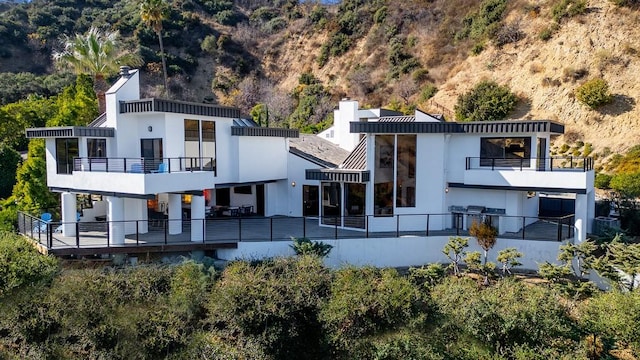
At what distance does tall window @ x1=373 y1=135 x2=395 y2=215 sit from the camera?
18.9 m

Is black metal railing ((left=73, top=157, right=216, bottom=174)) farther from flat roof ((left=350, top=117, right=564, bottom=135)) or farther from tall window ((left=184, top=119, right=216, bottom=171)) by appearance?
flat roof ((left=350, top=117, right=564, bottom=135))

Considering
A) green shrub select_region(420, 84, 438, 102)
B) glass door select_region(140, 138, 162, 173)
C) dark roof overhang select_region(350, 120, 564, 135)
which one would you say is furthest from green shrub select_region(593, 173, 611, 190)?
glass door select_region(140, 138, 162, 173)

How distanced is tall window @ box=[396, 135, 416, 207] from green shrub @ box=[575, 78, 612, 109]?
→ 22.7 m

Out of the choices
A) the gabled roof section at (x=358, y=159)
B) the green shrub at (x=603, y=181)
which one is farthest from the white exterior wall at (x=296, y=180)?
the green shrub at (x=603, y=181)

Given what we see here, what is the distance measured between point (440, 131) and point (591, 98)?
21998 millimetres

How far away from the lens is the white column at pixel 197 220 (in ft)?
53.8

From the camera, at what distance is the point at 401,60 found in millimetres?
50594

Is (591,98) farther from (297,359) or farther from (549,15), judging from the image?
(297,359)

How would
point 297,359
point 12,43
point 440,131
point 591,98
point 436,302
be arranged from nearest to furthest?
point 297,359, point 436,302, point 440,131, point 591,98, point 12,43

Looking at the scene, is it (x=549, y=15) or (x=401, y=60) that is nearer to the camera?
(x=549, y=15)

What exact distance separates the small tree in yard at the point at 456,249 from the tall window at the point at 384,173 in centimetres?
308

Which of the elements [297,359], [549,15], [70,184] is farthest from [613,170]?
[70,184]

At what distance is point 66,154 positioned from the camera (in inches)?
750

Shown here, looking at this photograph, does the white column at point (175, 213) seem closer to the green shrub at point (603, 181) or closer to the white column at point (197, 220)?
the white column at point (197, 220)
